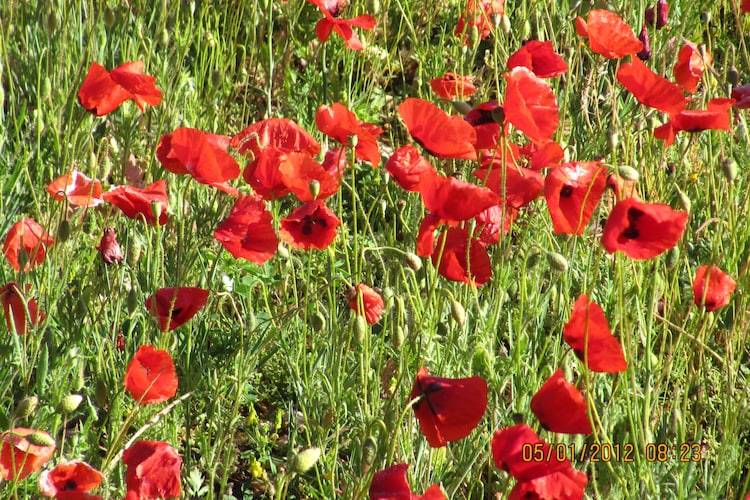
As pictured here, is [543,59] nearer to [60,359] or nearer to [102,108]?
[102,108]

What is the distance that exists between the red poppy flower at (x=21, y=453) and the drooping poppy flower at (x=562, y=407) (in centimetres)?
75

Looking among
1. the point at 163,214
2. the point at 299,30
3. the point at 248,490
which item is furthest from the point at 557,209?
the point at 299,30

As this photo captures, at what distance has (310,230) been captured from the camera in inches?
72.4

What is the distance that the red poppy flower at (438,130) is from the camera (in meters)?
1.76

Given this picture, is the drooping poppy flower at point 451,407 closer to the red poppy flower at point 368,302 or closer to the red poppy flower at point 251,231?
the red poppy flower at point 368,302

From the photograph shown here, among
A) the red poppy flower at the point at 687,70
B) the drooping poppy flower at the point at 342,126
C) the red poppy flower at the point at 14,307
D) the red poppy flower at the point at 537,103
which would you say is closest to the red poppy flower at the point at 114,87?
the drooping poppy flower at the point at 342,126

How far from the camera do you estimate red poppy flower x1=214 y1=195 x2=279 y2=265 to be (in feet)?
5.85

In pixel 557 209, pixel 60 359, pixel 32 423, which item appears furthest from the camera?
pixel 60 359

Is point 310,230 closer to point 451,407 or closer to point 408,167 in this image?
point 408,167

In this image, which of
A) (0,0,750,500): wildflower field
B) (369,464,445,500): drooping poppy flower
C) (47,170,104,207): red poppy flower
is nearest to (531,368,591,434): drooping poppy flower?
(0,0,750,500): wildflower field

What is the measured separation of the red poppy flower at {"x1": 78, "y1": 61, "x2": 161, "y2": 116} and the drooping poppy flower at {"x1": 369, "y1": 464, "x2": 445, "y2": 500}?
1.01 meters

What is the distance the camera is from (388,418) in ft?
5.45

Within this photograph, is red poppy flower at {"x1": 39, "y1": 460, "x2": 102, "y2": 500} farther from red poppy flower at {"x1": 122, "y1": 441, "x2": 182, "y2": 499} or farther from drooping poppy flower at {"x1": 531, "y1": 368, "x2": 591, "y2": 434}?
drooping poppy flower at {"x1": 531, "y1": 368, "x2": 591, "y2": 434}

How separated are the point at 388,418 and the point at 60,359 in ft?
2.34
